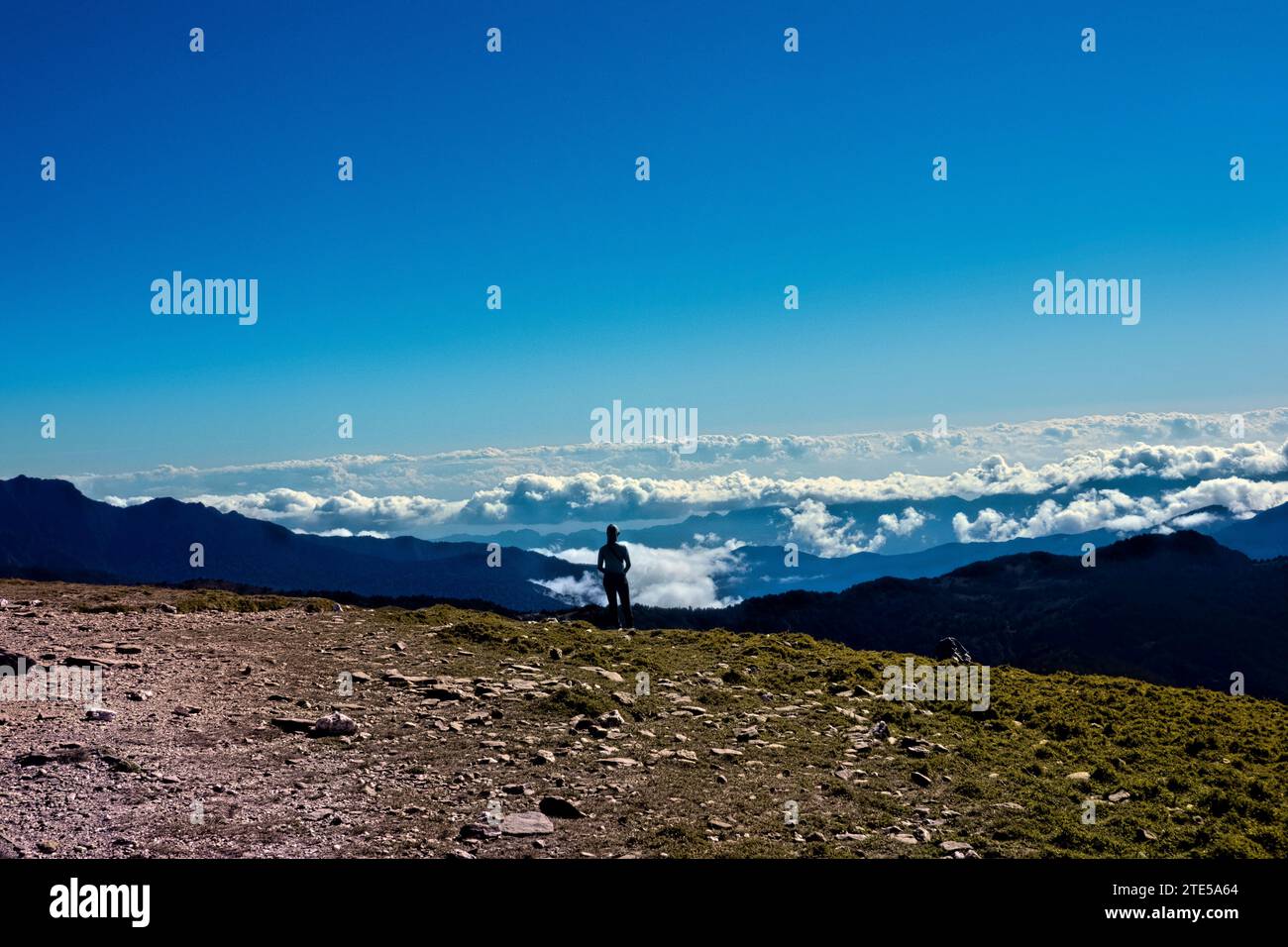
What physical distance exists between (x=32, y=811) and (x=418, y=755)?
19.7ft

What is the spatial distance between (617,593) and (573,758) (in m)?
15.8

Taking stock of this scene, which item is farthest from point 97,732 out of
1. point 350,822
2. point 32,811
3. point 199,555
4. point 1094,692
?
point 1094,692

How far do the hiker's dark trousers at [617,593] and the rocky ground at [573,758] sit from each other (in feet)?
11.7

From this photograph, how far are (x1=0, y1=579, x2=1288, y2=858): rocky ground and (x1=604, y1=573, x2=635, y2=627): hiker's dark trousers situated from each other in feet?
11.7

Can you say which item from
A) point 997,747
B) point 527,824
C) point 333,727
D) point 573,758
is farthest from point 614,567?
point 527,824

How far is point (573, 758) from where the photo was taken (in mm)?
16328

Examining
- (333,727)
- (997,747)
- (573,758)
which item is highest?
(333,727)

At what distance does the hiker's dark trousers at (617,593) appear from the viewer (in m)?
30.7

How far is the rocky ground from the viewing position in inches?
499

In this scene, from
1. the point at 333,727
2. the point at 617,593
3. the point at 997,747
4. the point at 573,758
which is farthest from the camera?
the point at 617,593

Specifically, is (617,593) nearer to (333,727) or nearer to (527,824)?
(333,727)

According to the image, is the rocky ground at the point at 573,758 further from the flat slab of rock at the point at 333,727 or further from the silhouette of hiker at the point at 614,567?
the silhouette of hiker at the point at 614,567

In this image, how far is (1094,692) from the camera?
26.5m
